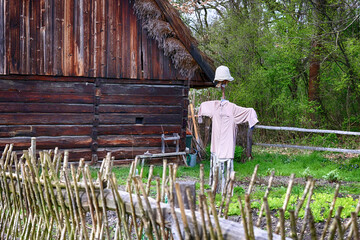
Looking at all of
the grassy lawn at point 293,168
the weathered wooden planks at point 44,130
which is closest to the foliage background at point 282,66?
the grassy lawn at point 293,168

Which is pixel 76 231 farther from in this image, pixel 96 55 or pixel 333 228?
pixel 96 55

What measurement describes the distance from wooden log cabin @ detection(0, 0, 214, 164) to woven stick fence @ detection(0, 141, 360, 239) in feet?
20.1

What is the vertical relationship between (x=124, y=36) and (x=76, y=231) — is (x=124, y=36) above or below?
above

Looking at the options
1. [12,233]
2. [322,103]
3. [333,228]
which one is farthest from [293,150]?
[333,228]

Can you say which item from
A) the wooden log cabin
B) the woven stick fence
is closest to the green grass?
the wooden log cabin

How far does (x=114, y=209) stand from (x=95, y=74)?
8289 mm

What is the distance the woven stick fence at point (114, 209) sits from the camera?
100.0 inches

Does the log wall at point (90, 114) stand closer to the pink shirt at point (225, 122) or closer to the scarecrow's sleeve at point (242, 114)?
the pink shirt at point (225, 122)

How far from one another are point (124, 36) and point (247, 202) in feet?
31.8

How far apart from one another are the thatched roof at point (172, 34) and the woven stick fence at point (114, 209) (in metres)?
7.24

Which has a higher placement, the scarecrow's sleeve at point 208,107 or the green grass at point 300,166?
the scarecrow's sleeve at point 208,107

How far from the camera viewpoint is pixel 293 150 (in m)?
15.7

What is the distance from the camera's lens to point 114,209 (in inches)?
133

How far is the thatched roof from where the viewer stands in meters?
11.3
